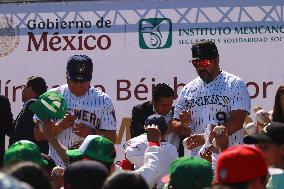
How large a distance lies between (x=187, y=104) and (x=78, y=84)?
2.99 ft

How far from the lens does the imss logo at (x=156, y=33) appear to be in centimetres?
998

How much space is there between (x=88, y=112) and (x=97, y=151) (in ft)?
5.87

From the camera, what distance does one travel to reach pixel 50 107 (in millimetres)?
7238

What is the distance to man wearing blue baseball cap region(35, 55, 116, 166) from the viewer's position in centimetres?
742

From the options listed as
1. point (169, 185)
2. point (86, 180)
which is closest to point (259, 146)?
point (169, 185)

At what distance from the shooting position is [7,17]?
34.3 ft

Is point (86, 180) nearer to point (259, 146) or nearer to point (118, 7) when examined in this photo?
point (259, 146)

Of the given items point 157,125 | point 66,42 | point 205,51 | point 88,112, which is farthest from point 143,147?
point 66,42

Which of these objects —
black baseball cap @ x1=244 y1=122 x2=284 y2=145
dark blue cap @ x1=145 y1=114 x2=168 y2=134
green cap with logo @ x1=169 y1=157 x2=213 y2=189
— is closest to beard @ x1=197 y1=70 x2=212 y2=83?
dark blue cap @ x1=145 y1=114 x2=168 y2=134

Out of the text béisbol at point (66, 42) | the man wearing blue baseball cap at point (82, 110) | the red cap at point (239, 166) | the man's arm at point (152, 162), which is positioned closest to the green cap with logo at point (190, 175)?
the red cap at point (239, 166)

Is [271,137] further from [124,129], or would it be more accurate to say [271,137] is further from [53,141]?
[124,129]

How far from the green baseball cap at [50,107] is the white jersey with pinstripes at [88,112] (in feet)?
0.56

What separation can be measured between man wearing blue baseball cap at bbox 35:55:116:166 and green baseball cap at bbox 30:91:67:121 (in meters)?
0.12

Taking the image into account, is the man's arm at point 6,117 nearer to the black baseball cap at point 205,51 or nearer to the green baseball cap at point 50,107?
the green baseball cap at point 50,107
